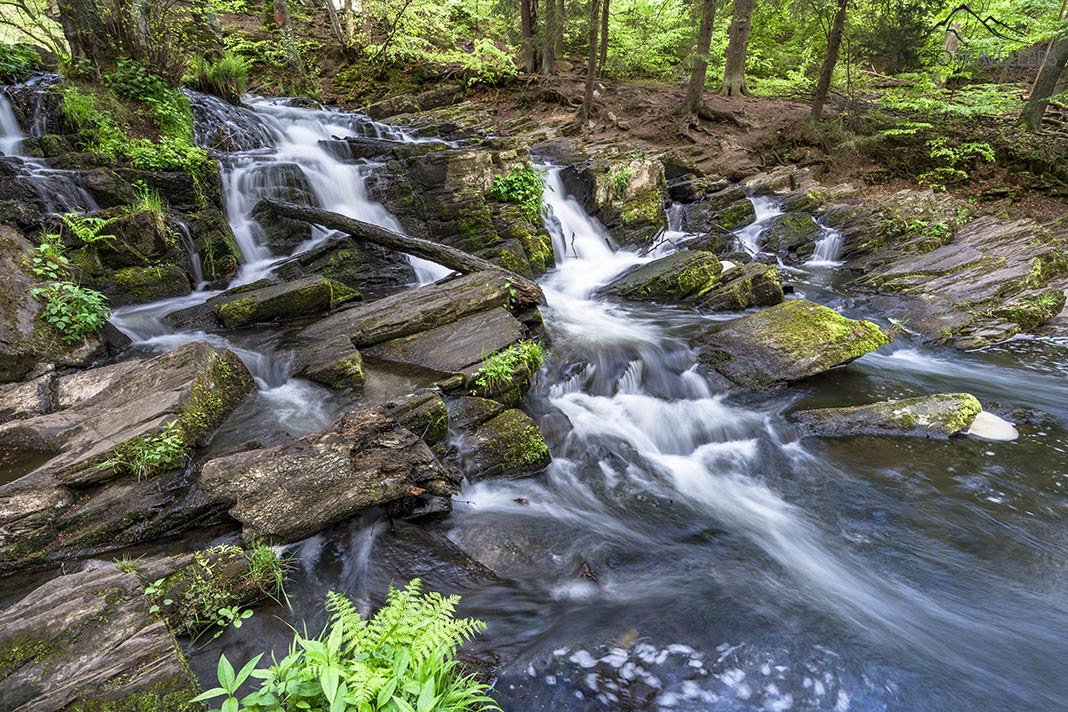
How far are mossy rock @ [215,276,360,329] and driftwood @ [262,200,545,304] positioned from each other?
151 cm

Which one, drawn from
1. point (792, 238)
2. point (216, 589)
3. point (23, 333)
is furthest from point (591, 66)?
point (216, 589)

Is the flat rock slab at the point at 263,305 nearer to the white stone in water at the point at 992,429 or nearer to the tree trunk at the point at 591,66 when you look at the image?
the white stone in water at the point at 992,429

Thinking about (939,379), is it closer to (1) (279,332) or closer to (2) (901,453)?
(2) (901,453)

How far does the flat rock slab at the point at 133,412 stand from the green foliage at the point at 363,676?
9.64 feet

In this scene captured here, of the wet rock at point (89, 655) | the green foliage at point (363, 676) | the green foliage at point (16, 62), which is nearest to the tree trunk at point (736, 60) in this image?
the green foliage at point (16, 62)

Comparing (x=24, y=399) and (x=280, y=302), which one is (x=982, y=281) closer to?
(x=280, y=302)

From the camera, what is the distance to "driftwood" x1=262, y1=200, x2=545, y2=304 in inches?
305

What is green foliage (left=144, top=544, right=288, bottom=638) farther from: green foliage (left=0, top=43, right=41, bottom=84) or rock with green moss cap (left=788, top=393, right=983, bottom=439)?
green foliage (left=0, top=43, right=41, bottom=84)

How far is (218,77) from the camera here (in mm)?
12516

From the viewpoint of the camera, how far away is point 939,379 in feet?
23.8

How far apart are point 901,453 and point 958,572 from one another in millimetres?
1624

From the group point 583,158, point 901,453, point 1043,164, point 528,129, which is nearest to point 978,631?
point 901,453

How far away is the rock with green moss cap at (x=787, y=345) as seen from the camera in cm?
682

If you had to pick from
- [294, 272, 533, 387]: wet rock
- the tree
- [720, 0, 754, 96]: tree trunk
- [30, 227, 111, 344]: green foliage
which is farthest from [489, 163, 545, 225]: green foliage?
[720, 0, 754, 96]: tree trunk
